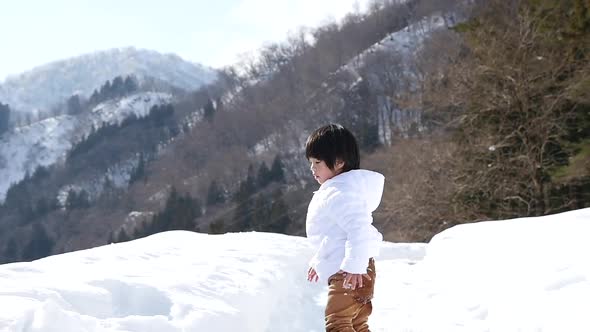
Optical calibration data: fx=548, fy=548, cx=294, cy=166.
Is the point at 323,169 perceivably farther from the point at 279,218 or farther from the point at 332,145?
the point at 279,218

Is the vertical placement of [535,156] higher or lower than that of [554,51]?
lower

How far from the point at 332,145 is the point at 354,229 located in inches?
18.6

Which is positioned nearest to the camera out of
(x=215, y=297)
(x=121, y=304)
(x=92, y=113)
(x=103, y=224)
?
(x=121, y=304)

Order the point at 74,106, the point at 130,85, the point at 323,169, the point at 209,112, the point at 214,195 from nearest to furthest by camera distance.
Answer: the point at 323,169 → the point at 214,195 → the point at 209,112 → the point at 130,85 → the point at 74,106

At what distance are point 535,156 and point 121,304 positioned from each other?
12838 mm

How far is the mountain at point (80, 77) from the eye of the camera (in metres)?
184

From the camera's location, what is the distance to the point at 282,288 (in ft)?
18.4

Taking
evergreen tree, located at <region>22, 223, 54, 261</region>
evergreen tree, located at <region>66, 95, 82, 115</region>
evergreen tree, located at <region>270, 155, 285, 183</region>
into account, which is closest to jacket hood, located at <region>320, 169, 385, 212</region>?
evergreen tree, located at <region>270, 155, 285, 183</region>

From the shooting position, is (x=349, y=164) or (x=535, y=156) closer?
(x=349, y=164)

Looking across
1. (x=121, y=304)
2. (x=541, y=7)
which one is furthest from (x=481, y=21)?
(x=121, y=304)

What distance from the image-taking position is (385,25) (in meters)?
81.8

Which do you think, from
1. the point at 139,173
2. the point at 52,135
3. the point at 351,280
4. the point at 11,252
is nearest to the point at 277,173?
the point at 11,252

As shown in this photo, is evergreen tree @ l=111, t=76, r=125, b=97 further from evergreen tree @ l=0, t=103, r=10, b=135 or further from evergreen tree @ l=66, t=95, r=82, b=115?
evergreen tree @ l=0, t=103, r=10, b=135

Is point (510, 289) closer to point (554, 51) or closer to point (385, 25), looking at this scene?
point (554, 51)
